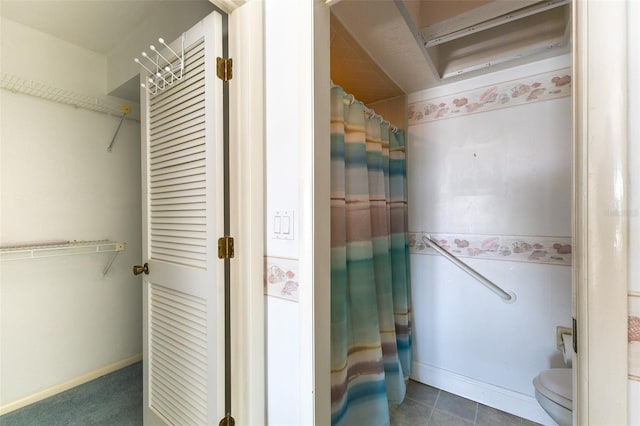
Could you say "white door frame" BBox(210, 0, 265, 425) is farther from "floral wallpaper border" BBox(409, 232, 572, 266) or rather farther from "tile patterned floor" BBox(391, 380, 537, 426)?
"floral wallpaper border" BBox(409, 232, 572, 266)

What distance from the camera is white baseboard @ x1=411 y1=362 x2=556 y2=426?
5.29ft

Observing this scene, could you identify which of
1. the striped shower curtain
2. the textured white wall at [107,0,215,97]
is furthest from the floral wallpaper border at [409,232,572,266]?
the textured white wall at [107,0,215,97]

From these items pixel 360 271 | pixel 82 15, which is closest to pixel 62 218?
pixel 82 15

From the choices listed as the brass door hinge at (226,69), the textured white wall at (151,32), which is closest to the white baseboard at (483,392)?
the brass door hinge at (226,69)

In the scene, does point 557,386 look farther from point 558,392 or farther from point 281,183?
point 281,183

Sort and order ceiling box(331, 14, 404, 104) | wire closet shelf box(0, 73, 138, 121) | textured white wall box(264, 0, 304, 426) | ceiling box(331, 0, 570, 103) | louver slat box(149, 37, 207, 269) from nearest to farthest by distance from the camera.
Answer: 1. textured white wall box(264, 0, 304, 426)
2. louver slat box(149, 37, 207, 269)
3. ceiling box(331, 0, 570, 103)
4. ceiling box(331, 14, 404, 104)
5. wire closet shelf box(0, 73, 138, 121)

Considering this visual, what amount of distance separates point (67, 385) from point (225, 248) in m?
2.02

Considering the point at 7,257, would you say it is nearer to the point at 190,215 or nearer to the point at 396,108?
the point at 190,215

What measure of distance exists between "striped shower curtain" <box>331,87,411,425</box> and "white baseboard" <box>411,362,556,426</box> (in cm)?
47

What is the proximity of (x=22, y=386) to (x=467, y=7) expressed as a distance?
3.69m

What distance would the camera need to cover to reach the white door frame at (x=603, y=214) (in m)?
0.51

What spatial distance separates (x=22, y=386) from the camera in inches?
68.3

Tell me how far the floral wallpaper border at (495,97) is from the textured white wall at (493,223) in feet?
0.12

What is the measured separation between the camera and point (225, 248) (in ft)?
3.42
